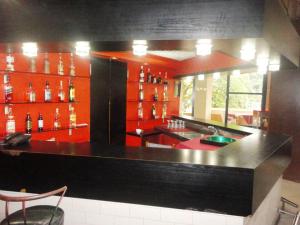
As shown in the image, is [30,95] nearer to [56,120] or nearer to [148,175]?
[56,120]

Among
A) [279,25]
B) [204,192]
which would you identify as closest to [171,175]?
[204,192]

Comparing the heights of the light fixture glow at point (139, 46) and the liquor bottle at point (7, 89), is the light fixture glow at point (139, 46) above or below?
above

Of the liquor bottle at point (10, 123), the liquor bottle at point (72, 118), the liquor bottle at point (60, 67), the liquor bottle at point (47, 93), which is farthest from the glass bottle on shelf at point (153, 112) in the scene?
the liquor bottle at point (10, 123)

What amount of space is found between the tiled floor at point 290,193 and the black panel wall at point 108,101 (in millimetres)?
3010

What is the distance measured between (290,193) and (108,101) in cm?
344

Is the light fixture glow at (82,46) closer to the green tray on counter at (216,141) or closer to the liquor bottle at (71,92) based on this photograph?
the liquor bottle at (71,92)

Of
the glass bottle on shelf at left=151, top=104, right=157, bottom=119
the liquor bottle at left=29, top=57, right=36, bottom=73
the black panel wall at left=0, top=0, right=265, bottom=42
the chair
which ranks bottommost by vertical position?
the chair

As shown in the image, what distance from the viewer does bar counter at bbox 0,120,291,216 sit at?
5.66 feet

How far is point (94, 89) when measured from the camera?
4371 millimetres

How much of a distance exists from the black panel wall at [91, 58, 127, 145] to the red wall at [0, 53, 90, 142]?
198mm

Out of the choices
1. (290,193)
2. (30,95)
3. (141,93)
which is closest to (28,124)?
(30,95)

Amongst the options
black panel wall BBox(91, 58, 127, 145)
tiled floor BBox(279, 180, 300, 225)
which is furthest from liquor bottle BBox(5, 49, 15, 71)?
tiled floor BBox(279, 180, 300, 225)

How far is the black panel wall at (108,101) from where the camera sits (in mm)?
4398

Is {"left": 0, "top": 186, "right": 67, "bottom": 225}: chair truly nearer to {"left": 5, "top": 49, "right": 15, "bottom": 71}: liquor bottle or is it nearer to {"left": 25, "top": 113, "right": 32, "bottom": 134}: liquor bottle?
{"left": 25, "top": 113, "right": 32, "bottom": 134}: liquor bottle
